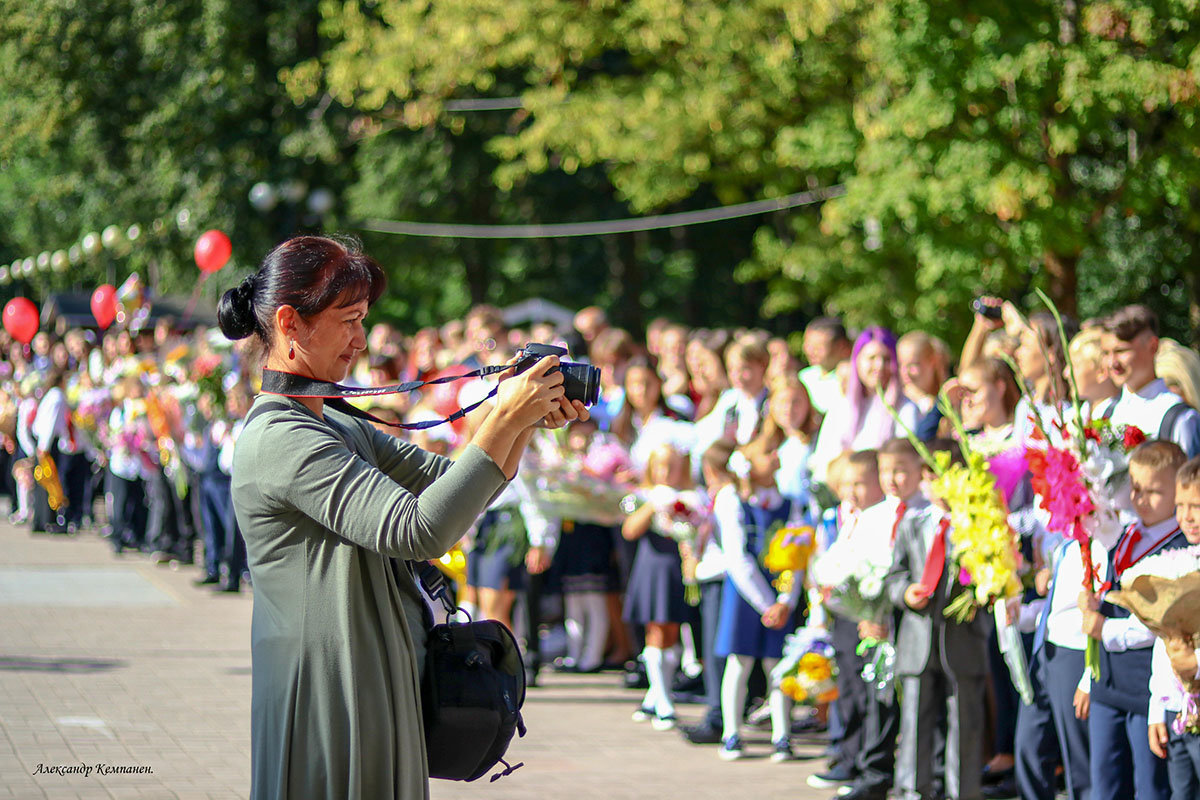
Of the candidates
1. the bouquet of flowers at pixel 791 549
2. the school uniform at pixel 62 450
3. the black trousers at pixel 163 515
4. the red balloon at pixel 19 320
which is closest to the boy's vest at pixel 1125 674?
the bouquet of flowers at pixel 791 549

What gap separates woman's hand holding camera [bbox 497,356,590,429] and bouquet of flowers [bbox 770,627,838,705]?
444cm

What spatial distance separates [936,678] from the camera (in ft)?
20.7

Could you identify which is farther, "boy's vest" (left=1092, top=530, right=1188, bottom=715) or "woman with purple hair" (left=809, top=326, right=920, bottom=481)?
"woman with purple hair" (left=809, top=326, right=920, bottom=481)

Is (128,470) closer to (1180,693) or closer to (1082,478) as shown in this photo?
(1082,478)

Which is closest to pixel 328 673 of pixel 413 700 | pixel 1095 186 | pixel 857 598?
pixel 413 700

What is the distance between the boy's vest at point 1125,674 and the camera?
17.0 ft

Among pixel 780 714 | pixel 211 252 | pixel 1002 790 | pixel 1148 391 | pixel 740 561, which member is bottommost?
pixel 1002 790

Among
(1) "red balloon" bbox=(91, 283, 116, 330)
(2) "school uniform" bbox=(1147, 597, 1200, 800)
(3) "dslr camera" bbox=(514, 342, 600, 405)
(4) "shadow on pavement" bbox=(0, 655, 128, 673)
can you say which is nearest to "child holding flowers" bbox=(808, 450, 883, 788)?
(2) "school uniform" bbox=(1147, 597, 1200, 800)

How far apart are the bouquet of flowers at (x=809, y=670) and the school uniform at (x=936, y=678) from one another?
0.72 meters

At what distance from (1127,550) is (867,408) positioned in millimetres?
Answer: 2844

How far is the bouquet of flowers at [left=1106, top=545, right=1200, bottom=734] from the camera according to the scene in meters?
4.72

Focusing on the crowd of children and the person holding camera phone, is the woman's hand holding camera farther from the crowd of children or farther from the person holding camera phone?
the crowd of children

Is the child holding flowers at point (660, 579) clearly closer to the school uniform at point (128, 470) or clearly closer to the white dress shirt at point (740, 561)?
the white dress shirt at point (740, 561)

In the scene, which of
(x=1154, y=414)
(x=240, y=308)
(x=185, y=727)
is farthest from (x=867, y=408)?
(x=240, y=308)
